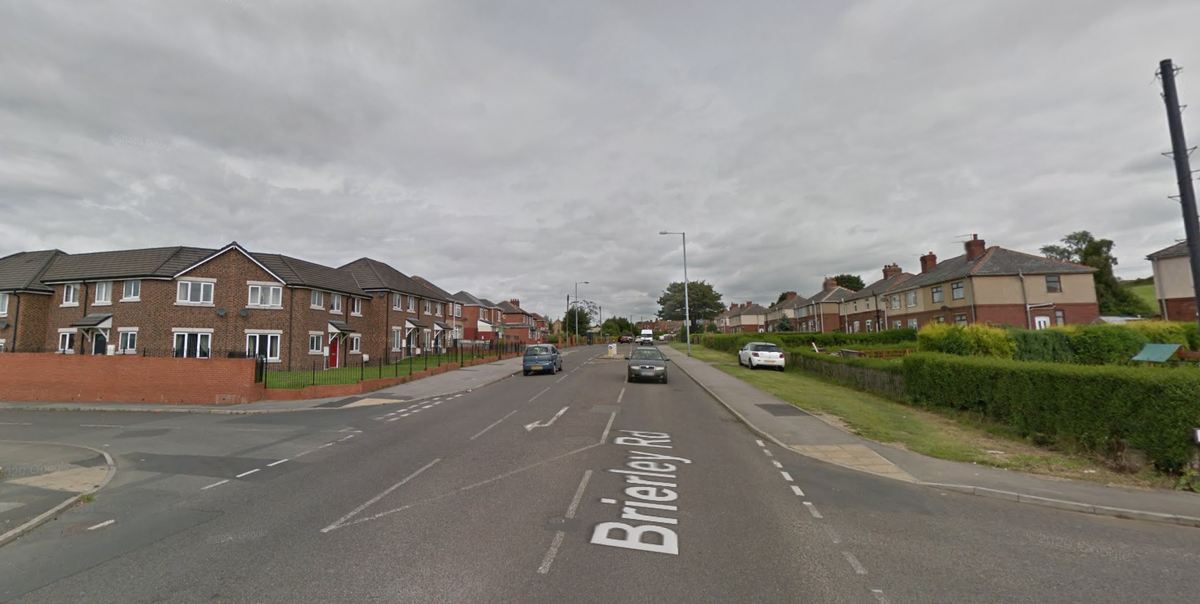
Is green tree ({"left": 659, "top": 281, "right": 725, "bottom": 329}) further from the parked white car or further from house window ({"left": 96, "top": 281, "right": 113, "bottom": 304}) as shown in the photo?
Result: house window ({"left": 96, "top": 281, "right": 113, "bottom": 304})

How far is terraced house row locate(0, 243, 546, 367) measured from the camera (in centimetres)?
2720

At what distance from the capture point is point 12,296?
2909 centimetres

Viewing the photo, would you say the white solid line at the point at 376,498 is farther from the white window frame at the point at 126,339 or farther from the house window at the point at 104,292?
the house window at the point at 104,292

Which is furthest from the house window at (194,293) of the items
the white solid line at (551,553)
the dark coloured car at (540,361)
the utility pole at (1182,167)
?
the utility pole at (1182,167)

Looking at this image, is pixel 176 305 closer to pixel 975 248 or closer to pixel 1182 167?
pixel 1182 167

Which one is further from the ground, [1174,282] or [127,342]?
A: [1174,282]

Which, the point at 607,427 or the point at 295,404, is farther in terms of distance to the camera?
the point at 295,404

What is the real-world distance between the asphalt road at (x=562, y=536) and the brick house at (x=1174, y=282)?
142 ft

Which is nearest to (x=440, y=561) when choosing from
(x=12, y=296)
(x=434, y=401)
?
(x=434, y=401)

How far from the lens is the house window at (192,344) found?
27016 millimetres

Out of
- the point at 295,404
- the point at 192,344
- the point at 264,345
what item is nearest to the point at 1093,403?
the point at 295,404

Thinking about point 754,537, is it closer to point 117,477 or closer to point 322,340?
point 117,477

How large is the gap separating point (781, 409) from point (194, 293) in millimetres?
31061

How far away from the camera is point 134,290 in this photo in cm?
2769
